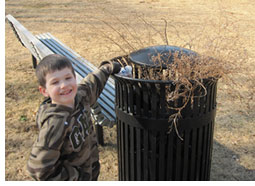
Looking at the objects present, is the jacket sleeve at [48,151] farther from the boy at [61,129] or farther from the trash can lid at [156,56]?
the trash can lid at [156,56]

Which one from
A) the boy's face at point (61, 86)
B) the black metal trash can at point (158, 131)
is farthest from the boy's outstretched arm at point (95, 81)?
the boy's face at point (61, 86)

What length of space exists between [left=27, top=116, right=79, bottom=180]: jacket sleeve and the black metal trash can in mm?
606

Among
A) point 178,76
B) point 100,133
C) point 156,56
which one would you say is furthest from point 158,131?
point 100,133

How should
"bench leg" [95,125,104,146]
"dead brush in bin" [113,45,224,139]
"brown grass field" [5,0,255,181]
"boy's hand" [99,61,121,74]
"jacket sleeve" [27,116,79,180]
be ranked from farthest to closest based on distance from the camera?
1. "bench leg" [95,125,104,146]
2. "brown grass field" [5,0,255,181]
3. "boy's hand" [99,61,121,74]
4. "dead brush in bin" [113,45,224,139]
5. "jacket sleeve" [27,116,79,180]

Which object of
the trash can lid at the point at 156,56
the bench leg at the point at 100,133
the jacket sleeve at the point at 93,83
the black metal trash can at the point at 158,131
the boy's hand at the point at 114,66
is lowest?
the bench leg at the point at 100,133

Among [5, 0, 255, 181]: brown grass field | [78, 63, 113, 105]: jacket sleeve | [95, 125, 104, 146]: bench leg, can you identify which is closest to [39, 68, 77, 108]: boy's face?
[78, 63, 113, 105]: jacket sleeve

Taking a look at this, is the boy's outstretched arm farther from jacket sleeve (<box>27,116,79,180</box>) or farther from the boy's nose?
jacket sleeve (<box>27,116,79,180</box>)

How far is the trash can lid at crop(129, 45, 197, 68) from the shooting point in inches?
92.7

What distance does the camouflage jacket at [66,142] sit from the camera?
1.84 metres

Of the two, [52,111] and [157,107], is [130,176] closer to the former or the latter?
[157,107]

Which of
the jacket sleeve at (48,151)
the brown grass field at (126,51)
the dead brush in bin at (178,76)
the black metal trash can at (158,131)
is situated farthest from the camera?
the brown grass field at (126,51)

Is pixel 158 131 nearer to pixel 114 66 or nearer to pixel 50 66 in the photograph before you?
pixel 114 66

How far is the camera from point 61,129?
1.90m

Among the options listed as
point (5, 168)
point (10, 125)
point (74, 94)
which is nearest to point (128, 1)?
point (10, 125)
